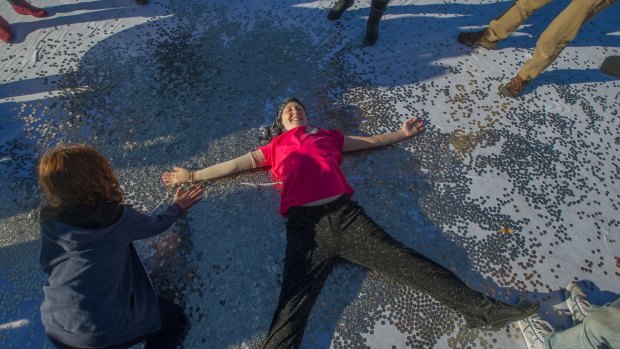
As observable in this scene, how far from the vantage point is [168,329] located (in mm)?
1996

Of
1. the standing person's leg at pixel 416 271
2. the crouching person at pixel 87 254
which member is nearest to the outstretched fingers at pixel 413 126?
the standing person's leg at pixel 416 271

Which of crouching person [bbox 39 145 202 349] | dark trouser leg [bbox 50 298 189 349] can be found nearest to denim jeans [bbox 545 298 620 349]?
dark trouser leg [bbox 50 298 189 349]

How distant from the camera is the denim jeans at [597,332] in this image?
1674 mm

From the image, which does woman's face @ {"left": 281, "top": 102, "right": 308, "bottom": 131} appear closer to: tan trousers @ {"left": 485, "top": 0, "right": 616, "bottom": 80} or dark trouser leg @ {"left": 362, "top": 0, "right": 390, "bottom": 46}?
dark trouser leg @ {"left": 362, "top": 0, "right": 390, "bottom": 46}

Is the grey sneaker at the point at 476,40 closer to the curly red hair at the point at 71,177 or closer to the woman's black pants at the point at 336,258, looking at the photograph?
the woman's black pants at the point at 336,258

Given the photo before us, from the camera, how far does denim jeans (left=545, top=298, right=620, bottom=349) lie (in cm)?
167

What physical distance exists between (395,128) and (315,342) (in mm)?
1845

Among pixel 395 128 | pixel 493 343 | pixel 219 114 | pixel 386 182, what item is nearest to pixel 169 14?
pixel 219 114

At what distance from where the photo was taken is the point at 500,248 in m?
2.51

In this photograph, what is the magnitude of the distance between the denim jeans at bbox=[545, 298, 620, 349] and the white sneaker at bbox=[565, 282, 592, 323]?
0.34 m

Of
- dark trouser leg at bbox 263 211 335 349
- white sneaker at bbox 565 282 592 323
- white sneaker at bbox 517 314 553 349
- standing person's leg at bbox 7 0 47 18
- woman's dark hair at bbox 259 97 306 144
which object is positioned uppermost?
standing person's leg at bbox 7 0 47 18

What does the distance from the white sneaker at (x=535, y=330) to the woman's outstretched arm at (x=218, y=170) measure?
2044 millimetres

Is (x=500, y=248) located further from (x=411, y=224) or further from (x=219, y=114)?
(x=219, y=114)

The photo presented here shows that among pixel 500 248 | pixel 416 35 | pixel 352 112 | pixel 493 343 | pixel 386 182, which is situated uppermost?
pixel 416 35
